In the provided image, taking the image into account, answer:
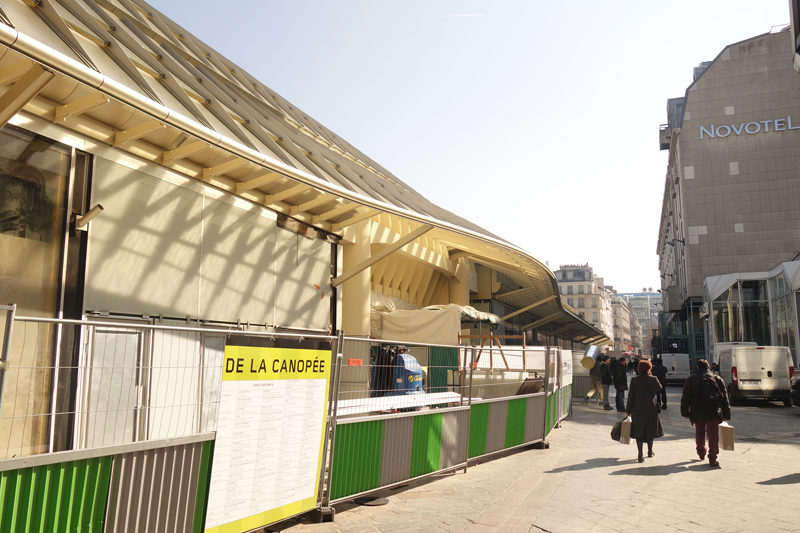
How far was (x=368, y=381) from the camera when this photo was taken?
660cm

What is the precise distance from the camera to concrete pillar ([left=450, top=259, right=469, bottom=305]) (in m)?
26.5

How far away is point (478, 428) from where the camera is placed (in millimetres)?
9023

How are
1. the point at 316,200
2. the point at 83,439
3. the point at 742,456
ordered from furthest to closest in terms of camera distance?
the point at 316,200 → the point at 742,456 → the point at 83,439

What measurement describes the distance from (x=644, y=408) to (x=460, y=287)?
55.1ft

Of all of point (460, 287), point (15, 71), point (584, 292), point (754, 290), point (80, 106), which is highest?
point (584, 292)

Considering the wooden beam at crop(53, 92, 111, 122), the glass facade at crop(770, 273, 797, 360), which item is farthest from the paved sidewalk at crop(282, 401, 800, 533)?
the glass facade at crop(770, 273, 797, 360)

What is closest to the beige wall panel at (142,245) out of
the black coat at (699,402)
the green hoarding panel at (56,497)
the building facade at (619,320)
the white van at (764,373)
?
the green hoarding panel at (56,497)

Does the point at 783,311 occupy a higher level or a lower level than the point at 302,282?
higher

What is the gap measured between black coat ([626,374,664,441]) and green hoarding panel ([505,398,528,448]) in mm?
1733

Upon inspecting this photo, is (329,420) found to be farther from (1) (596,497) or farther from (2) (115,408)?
(1) (596,497)

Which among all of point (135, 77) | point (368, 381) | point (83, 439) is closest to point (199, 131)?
point (135, 77)

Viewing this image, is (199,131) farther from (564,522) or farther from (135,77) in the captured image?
(564,522)

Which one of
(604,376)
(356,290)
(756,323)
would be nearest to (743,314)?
(756,323)

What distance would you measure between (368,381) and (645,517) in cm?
309
